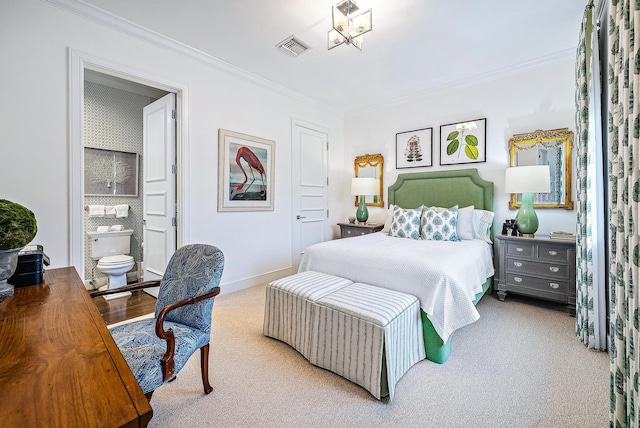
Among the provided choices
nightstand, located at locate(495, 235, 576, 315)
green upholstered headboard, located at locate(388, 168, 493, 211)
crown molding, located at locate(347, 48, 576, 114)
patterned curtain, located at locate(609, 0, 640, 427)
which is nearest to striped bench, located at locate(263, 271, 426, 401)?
patterned curtain, located at locate(609, 0, 640, 427)

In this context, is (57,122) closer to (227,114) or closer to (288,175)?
(227,114)

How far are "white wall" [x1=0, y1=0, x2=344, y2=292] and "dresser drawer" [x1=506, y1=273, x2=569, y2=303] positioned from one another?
117 inches

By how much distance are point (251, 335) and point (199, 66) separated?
303cm

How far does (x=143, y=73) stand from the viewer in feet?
9.78

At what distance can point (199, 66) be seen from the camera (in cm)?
343

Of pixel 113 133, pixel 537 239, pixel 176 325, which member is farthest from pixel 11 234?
pixel 537 239

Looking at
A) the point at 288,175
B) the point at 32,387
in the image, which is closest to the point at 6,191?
the point at 32,387

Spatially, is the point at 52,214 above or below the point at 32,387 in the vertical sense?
above

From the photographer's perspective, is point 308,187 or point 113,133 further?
point 308,187

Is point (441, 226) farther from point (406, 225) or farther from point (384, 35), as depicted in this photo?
point (384, 35)

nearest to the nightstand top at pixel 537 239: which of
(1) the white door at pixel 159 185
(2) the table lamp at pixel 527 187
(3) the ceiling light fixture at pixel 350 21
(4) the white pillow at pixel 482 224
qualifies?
(2) the table lamp at pixel 527 187

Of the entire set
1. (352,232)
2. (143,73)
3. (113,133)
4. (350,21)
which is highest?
(350,21)

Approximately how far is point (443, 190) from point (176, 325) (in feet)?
12.3

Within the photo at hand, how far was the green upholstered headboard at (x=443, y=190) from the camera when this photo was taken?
3.92m
